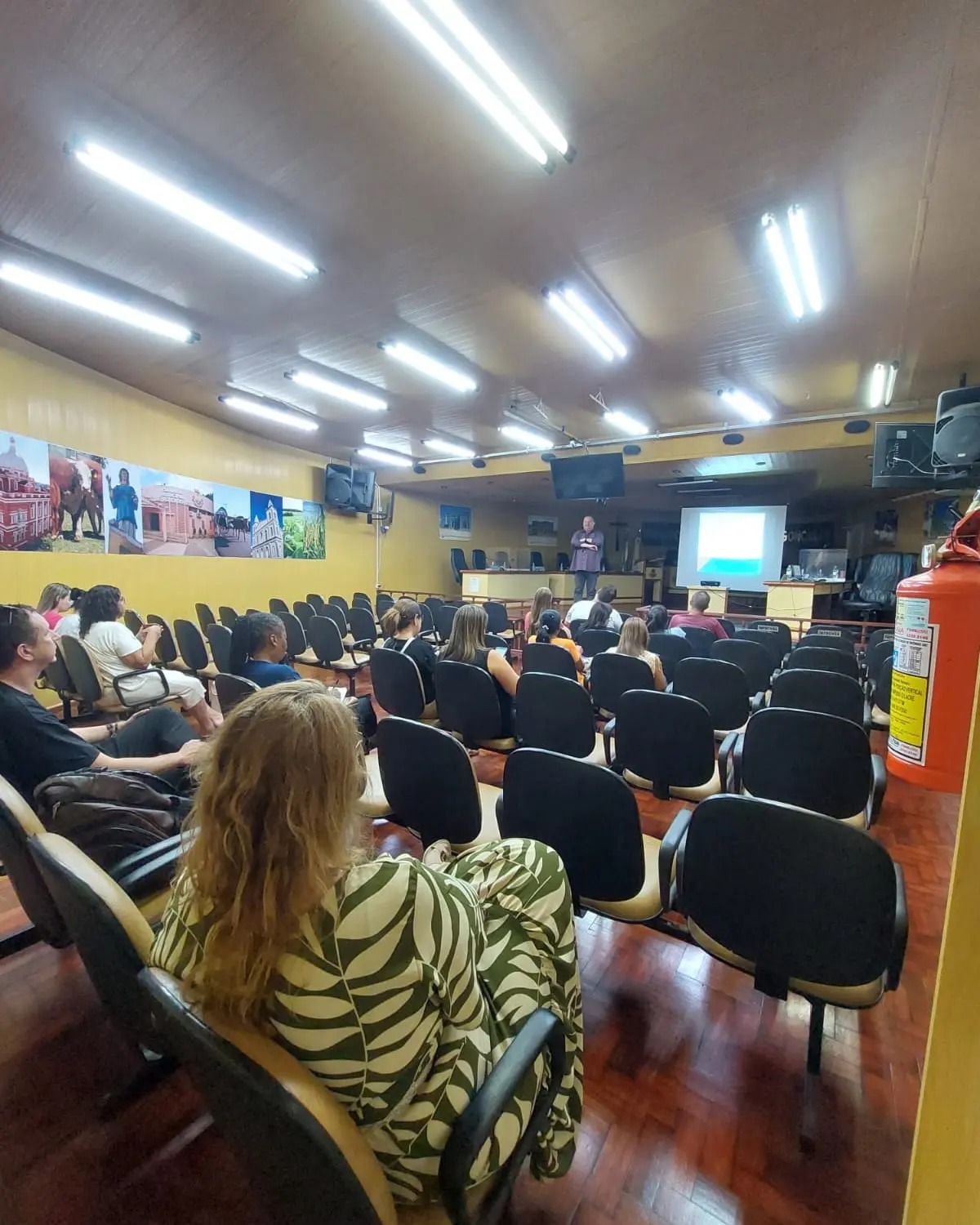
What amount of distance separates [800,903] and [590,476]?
279 inches

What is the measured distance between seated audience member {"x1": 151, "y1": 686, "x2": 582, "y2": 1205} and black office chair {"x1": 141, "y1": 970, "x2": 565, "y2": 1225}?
35 mm

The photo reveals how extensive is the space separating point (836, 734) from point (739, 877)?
93 cm

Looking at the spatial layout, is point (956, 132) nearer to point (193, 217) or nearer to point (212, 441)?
point (193, 217)

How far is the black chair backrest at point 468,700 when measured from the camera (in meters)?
2.70

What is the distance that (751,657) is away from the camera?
3623mm

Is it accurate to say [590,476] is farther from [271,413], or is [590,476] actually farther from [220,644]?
[220,644]

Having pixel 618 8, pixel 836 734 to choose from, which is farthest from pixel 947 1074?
pixel 618 8

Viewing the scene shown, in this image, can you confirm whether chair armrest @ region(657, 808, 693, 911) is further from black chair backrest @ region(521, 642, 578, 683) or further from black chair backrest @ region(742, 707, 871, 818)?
black chair backrest @ region(521, 642, 578, 683)

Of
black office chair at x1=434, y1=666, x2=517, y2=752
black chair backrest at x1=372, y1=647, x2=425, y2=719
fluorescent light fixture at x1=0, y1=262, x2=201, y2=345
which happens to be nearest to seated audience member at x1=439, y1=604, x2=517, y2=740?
black office chair at x1=434, y1=666, x2=517, y2=752

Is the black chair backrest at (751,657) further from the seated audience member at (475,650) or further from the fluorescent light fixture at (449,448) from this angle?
the fluorescent light fixture at (449,448)

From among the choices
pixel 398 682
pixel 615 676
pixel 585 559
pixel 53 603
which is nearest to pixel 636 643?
pixel 615 676

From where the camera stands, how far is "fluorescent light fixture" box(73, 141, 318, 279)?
2.47m

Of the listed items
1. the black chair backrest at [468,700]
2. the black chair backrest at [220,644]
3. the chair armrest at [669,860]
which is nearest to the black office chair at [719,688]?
the black chair backrest at [468,700]

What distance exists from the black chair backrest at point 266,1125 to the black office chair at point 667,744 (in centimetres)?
174
